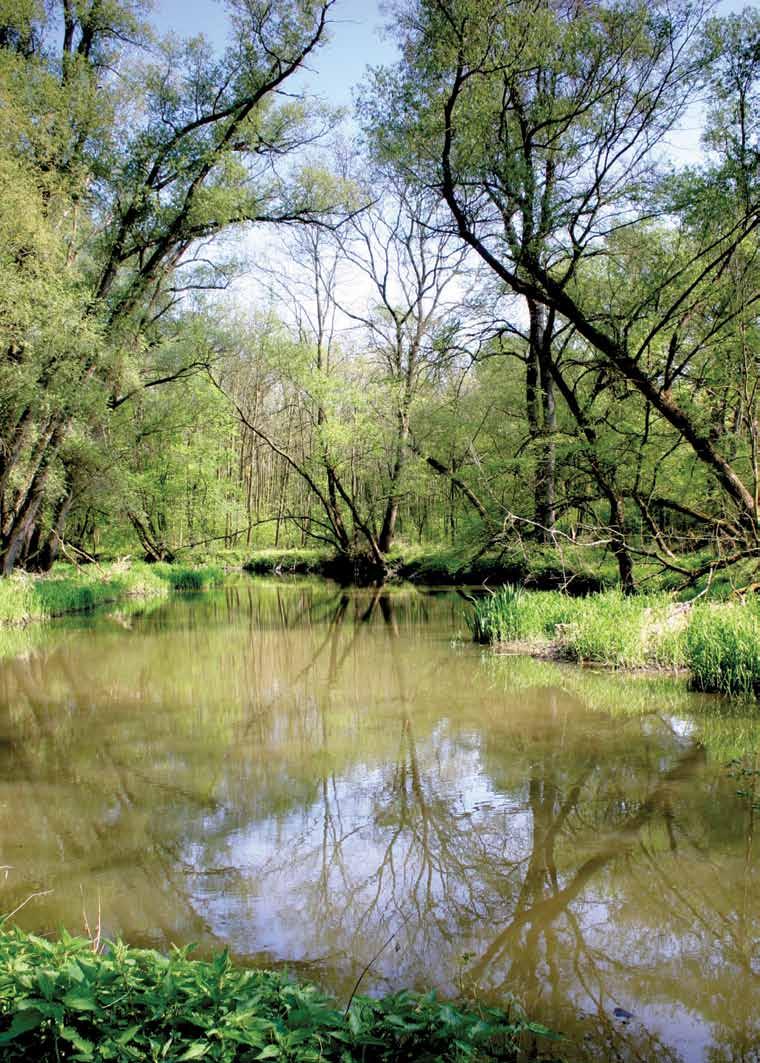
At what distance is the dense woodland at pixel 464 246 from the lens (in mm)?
9781

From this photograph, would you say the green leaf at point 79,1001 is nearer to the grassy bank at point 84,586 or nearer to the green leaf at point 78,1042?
the green leaf at point 78,1042

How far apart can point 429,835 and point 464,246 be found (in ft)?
39.3

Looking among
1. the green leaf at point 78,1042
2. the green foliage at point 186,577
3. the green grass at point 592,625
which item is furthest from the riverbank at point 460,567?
the green leaf at point 78,1042

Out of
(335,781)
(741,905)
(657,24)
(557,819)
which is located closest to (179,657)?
(335,781)

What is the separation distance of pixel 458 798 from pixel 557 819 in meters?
0.78

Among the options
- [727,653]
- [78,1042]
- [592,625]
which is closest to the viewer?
[78,1042]

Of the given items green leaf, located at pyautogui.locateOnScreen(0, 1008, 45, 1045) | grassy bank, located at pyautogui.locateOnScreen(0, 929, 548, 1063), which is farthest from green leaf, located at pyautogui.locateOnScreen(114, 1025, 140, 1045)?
green leaf, located at pyautogui.locateOnScreen(0, 1008, 45, 1045)

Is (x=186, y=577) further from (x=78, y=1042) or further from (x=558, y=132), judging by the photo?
(x=78, y=1042)

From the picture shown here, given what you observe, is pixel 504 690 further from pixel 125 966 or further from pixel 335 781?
pixel 125 966

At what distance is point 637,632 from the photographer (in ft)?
31.7

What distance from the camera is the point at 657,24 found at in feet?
32.2

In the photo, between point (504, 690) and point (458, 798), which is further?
point (504, 690)

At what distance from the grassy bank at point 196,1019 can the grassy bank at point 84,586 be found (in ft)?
44.3

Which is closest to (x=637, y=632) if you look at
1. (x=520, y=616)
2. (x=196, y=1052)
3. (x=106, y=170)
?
(x=520, y=616)
